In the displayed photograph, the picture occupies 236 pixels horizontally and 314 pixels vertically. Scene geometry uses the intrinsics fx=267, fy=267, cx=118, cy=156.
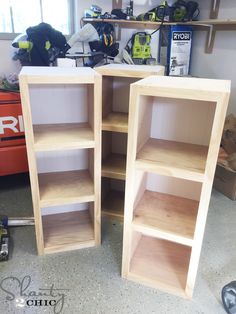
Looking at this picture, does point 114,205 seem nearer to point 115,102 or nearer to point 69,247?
point 69,247

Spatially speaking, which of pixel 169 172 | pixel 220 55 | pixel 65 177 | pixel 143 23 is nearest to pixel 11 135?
pixel 65 177

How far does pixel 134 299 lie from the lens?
124 centimetres

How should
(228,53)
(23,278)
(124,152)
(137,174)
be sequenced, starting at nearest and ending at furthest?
(137,174) → (23,278) → (124,152) → (228,53)

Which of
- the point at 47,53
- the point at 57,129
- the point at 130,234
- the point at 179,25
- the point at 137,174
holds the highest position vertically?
the point at 179,25

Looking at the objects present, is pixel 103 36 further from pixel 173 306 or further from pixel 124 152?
pixel 173 306

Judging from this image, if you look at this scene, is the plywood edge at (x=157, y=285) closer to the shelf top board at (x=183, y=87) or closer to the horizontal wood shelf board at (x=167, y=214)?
the horizontal wood shelf board at (x=167, y=214)

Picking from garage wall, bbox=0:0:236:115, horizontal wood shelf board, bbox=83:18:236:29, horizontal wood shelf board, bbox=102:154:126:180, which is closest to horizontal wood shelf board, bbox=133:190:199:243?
horizontal wood shelf board, bbox=102:154:126:180

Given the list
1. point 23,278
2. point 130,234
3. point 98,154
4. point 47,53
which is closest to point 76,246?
point 23,278

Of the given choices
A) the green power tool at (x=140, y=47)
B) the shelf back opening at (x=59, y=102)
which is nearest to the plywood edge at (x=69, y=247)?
the shelf back opening at (x=59, y=102)

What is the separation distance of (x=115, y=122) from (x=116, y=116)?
0.12 metres

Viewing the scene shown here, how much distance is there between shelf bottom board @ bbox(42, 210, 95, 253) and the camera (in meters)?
1.52

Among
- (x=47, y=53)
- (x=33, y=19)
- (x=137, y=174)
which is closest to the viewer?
(x=137, y=174)

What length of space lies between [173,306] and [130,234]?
37cm

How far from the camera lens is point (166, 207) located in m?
1.34
